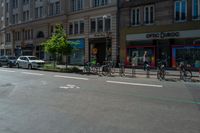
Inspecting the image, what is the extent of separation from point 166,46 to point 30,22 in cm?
2695

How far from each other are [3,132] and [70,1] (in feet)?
114

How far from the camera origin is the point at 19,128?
6.15 meters

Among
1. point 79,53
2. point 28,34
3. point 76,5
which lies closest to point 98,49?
point 79,53

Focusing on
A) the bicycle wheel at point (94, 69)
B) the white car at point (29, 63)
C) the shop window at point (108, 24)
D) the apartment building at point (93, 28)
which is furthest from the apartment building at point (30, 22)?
the bicycle wheel at point (94, 69)

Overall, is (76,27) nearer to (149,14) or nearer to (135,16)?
(135,16)

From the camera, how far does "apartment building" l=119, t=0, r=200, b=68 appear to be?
25.5 m

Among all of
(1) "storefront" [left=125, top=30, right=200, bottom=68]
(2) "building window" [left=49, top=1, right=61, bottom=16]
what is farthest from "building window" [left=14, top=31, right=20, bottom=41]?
(1) "storefront" [left=125, top=30, right=200, bottom=68]

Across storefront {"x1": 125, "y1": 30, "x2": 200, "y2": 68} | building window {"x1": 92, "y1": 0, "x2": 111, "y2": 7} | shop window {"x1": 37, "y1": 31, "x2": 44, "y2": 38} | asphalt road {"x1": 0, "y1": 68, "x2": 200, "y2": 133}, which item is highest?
building window {"x1": 92, "y1": 0, "x2": 111, "y2": 7}

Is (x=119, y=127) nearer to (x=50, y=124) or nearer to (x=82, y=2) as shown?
(x=50, y=124)

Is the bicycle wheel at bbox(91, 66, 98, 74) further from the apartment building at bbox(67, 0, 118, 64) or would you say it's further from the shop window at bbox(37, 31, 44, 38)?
the shop window at bbox(37, 31, 44, 38)

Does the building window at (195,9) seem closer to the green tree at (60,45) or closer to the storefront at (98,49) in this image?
the storefront at (98,49)

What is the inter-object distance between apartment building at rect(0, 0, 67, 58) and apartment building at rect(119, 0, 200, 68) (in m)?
12.1

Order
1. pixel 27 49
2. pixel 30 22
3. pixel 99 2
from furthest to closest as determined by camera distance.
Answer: pixel 27 49 < pixel 30 22 < pixel 99 2

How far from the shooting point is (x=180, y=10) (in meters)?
26.4
